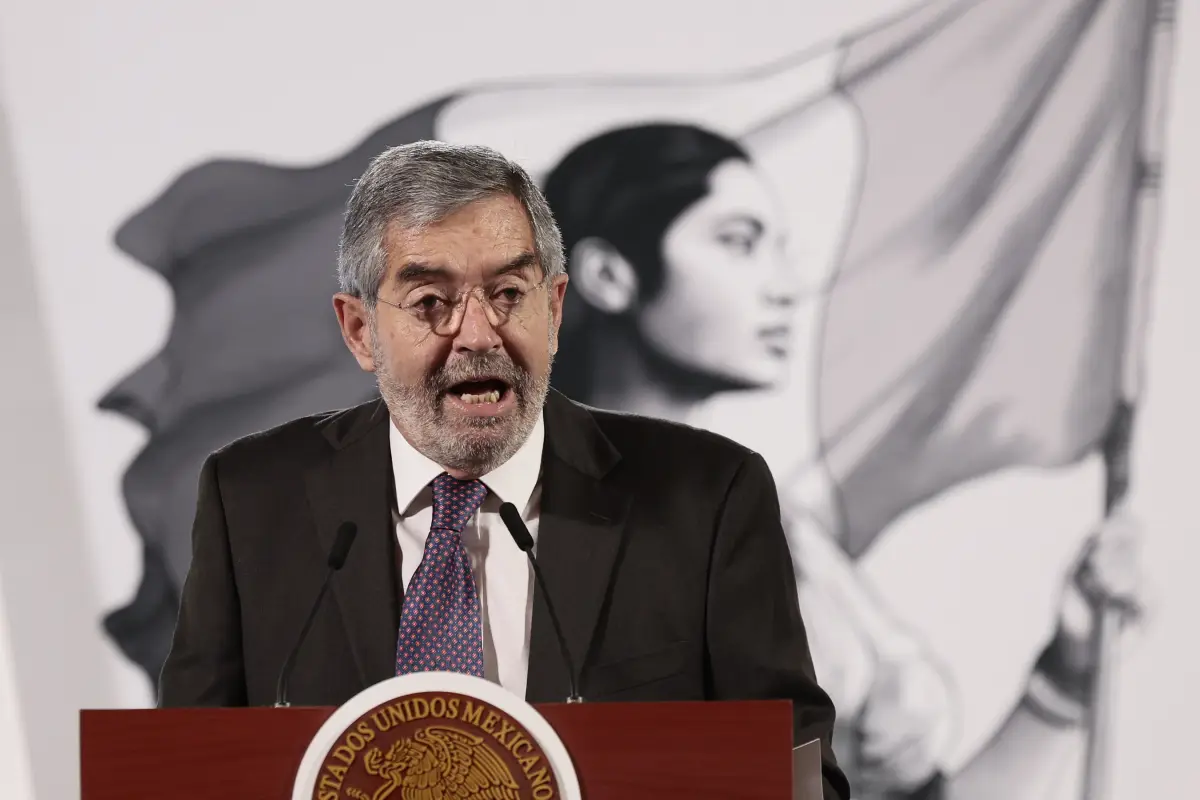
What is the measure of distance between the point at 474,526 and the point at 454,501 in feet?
0.13

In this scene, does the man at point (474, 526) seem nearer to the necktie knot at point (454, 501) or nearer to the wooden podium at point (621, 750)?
the necktie knot at point (454, 501)

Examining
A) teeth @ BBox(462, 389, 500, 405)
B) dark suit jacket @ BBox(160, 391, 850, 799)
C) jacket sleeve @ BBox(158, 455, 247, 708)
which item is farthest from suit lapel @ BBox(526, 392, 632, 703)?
jacket sleeve @ BBox(158, 455, 247, 708)

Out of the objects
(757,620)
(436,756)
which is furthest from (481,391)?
(436,756)

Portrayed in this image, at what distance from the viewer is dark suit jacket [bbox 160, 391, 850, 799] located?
1.52 metres

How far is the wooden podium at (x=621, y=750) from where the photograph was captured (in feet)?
3.53

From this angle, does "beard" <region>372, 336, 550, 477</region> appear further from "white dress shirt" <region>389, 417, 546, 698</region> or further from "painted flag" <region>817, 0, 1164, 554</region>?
"painted flag" <region>817, 0, 1164, 554</region>

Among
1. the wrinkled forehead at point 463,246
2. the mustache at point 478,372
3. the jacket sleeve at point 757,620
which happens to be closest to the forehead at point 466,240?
the wrinkled forehead at point 463,246

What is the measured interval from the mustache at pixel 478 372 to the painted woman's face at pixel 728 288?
1.32 metres

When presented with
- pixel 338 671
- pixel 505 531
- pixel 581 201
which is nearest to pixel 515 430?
pixel 505 531

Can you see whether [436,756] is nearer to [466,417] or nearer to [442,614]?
[442,614]

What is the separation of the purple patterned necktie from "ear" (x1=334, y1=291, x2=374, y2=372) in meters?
0.25

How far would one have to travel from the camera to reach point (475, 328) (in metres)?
1.49

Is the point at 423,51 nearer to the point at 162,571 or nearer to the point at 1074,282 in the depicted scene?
the point at 162,571

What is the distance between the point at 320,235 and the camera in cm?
292
